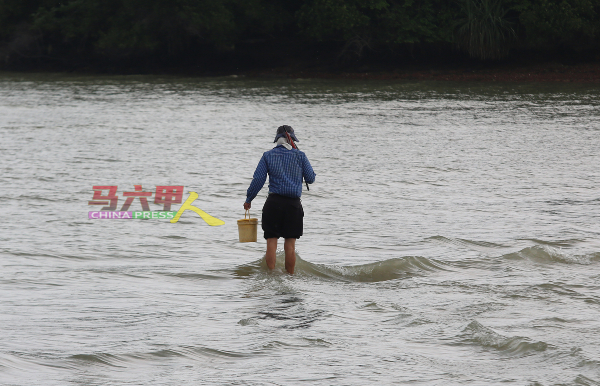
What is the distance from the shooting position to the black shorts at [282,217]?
770 centimetres

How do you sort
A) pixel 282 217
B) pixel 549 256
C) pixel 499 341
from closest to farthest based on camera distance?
pixel 499 341 → pixel 282 217 → pixel 549 256

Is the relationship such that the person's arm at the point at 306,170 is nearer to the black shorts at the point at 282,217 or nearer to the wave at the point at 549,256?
the black shorts at the point at 282,217

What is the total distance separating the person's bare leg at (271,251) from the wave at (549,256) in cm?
259

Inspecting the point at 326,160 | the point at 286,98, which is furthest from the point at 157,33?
the point at 326,160

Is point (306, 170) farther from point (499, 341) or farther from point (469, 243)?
point (469, 243)

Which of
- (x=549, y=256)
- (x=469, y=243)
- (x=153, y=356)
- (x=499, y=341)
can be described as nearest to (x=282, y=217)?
(x=153, y=356)

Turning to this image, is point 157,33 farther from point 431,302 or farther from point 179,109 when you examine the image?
point 431,302

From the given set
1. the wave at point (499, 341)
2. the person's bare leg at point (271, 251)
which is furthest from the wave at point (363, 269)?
the wave at point (499, 341)

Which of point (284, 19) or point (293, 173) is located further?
point (284, 19)

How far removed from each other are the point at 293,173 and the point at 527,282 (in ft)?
8.07

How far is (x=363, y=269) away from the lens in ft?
27.2

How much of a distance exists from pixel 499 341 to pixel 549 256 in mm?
3086

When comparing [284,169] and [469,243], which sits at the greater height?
[284,169]

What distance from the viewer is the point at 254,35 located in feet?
170
